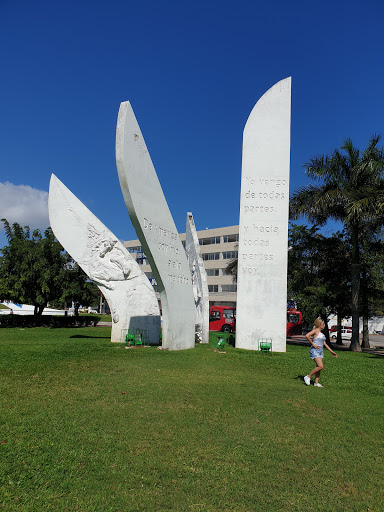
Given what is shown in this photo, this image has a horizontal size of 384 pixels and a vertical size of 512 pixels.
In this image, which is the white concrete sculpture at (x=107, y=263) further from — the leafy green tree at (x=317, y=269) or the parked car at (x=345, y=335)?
the parked car at (x=345, y=335)

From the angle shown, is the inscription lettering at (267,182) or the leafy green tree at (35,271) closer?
the inscription lettering at (267,182)

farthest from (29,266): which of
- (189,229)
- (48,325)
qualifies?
(189,229)

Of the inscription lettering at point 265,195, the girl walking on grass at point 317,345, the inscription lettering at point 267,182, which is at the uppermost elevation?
the inscription lettering at point 267,182

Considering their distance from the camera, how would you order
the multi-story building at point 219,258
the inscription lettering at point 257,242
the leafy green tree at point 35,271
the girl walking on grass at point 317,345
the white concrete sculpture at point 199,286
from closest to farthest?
the girl walking on grass at point 317,345
the inscription lettering at point 257,242
the white concrete sculpture at point 199,286
the leafy green tree at point 35,271
the multi-story building at point 219,258

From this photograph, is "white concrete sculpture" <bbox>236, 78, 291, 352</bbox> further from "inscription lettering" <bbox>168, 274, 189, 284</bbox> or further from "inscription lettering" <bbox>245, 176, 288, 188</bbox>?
"inscription lettering" <bbox>168, 274, 189, 284</bbox>

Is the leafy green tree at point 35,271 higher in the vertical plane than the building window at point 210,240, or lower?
lower

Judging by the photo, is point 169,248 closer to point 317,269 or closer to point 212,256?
point 317,269

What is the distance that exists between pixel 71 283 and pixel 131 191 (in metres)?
13.9

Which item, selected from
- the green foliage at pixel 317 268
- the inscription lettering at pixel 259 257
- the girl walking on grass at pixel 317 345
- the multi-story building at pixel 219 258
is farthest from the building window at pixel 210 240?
the girl walking on grass at pixel 317 345

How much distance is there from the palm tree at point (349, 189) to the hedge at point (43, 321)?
651 inches

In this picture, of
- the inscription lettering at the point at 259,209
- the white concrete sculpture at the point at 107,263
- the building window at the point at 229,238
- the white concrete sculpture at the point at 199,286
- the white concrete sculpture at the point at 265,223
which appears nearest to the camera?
the white concrete sculpture at the point at 265,223

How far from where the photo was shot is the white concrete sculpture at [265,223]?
1291cm

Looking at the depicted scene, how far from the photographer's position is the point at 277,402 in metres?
5.57

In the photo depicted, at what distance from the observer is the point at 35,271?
67.5 feet
